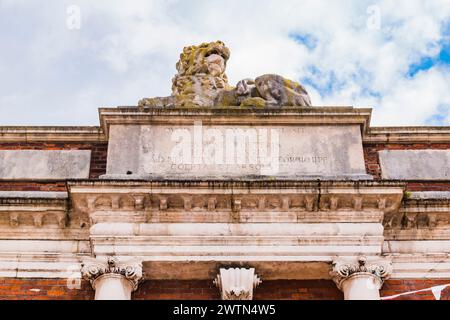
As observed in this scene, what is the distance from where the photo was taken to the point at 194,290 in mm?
11484

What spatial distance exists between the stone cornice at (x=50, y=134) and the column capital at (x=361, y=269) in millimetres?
A: 4116

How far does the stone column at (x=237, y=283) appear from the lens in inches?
432

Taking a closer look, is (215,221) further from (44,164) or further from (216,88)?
(216,88)

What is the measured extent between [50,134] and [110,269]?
9.68 feet

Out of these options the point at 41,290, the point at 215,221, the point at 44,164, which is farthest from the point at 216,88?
the point at 41,290

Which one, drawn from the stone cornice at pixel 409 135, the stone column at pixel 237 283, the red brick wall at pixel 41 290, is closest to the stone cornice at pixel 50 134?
the red brick wall at pixel 41 290

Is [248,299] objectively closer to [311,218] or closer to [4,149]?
[311,218]

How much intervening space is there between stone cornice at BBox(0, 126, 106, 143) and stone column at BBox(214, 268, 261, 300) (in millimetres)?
3164

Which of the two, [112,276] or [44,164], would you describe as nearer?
[112,276]

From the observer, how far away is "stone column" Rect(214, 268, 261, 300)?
10969mm

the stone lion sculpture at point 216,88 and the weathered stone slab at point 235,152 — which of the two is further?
the stone lion sculpture at point 216,88

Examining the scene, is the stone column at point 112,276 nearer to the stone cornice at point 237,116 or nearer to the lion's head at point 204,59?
the stone cornice at point 237,116
